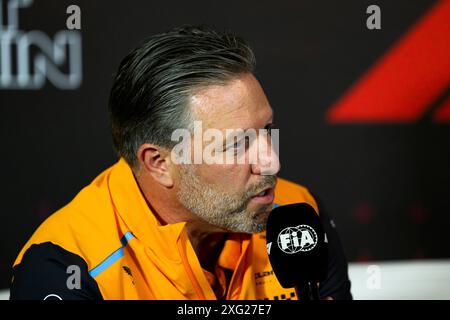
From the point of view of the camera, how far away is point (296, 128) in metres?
2.09

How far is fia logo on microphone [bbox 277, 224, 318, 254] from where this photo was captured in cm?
94

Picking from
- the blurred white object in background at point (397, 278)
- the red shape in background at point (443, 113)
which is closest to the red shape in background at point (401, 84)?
the red shape in background at point (443, 113)

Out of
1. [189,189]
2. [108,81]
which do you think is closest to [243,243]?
[189,189]

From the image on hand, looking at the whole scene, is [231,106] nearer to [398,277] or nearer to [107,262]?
[107,262]

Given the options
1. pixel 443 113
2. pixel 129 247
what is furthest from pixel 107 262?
pixel 443 113

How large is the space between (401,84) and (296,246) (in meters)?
1.31

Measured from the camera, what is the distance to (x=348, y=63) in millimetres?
2086

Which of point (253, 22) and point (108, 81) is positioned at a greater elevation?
point (253, 22)

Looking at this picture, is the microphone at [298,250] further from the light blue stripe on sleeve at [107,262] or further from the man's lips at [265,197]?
the light blue stripe on sleeve at [107,262]

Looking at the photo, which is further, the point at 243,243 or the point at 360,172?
the point at 360,172
